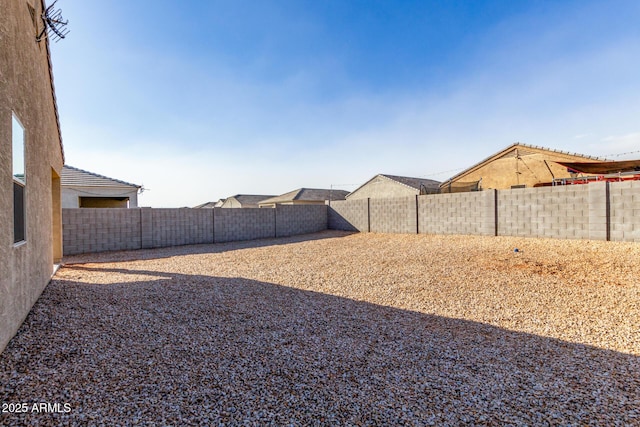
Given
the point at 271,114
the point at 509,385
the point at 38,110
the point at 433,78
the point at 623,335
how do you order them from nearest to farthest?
the point at 509,385 < the point at 623,335 < the point at 38,110 < the point at 433,78 < the point at 271,114

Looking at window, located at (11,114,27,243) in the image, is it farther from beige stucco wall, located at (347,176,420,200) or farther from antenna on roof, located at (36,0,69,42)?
beige stucco wall, located at (347,176,420,200)

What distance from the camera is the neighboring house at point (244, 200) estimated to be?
107 feet

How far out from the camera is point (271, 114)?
528 inches

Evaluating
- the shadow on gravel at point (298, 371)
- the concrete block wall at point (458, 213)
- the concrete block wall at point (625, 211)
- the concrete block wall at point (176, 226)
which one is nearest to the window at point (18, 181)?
the shadow on gravel at point (298, 371)

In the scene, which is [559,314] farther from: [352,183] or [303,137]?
[352,183]

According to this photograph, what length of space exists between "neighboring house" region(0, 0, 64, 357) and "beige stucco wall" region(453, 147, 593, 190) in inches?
859

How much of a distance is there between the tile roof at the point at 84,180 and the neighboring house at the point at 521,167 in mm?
18751

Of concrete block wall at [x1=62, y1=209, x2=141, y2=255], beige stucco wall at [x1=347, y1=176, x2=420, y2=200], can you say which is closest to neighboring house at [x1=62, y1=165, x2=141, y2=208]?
concrete block wall at [x1=62, y1=209, x2=141, y2=255]

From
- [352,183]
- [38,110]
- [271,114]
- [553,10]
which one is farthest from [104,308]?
[352,183]

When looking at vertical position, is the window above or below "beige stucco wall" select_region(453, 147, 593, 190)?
below

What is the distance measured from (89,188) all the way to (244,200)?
18.4 meters

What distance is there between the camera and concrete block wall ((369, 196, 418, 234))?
1263 centimetres

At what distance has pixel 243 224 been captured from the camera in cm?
1377

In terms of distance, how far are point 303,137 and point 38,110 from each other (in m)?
12.3
